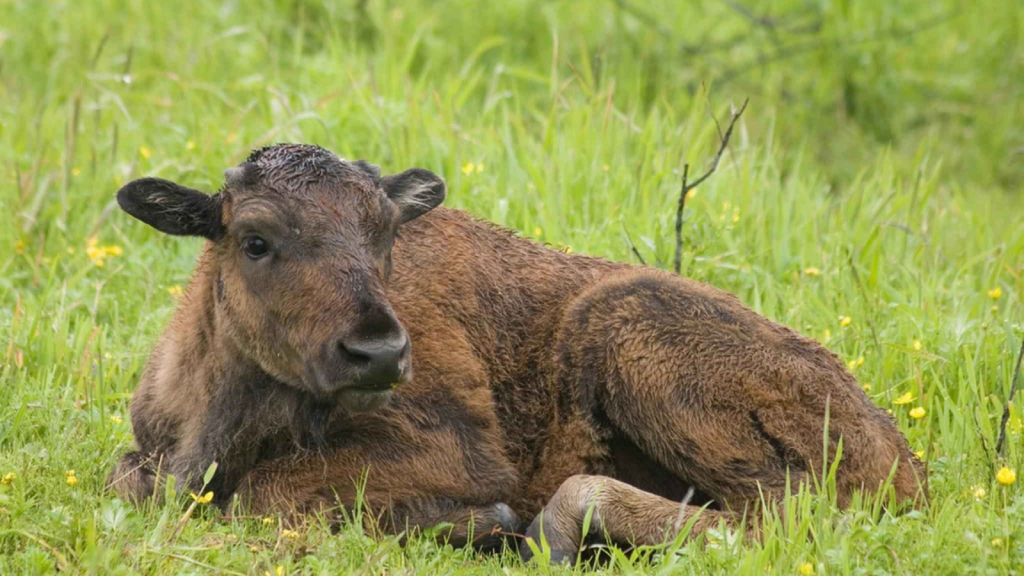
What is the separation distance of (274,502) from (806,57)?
9.82m

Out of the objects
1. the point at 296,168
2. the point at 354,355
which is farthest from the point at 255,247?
the point at 354,355

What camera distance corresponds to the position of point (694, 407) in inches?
237

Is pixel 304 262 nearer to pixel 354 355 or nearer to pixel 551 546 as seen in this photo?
pixel 354 355

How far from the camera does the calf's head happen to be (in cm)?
529

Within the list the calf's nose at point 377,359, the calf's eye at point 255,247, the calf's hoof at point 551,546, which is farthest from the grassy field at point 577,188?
the calf's eye at point 255,247

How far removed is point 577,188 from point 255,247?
3.56 m

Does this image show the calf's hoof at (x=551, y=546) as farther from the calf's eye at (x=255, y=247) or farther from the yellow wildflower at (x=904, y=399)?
the yellow wildflower at (x=904, y=399)

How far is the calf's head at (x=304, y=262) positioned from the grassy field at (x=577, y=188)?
696mm

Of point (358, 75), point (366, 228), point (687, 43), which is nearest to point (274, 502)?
point (366, 228)

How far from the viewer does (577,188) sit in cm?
879

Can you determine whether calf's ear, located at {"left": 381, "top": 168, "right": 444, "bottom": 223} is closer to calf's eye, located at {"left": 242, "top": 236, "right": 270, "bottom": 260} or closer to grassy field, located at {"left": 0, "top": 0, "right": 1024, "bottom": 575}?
calf's eye, located at {"left": 242, "top": 236, "right": 270, "bottom": 260}

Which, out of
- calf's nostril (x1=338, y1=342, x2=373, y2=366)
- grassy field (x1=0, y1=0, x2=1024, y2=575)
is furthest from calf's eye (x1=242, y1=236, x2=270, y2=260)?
grassy field (x1=0, y1=0, x2=1024, y2=575)

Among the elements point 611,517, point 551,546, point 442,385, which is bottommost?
point 551,546

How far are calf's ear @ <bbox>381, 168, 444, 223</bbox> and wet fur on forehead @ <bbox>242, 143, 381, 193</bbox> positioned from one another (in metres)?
0.23
